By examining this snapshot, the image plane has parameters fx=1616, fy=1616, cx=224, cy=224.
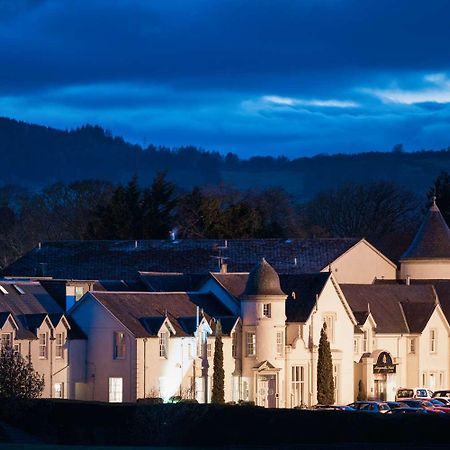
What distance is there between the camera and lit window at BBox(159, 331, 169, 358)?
271 feet

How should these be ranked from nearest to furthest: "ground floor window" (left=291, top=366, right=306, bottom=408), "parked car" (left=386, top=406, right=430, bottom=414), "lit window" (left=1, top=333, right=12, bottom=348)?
"parked car" (left=386, top=406, right=430, bottom=414) < "lit window" (left=1, top=333, right=12, bottom=348) < "ground floor window" (left=291, top=366, right=306, bottom=408)

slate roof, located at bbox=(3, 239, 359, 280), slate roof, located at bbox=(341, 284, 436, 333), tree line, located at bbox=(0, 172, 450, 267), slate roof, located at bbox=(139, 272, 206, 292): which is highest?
tree line, located at bbox=(0, 172, 450, 267)

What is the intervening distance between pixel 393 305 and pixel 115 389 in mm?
24963

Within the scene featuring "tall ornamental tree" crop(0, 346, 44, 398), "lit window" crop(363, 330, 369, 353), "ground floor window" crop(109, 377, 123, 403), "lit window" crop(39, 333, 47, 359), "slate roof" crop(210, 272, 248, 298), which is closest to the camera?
"tall ornamental tree" crop(0, 346, 44, 398)

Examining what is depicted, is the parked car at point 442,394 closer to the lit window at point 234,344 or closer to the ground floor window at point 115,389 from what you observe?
the lit window at point 234,344

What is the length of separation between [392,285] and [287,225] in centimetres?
6140

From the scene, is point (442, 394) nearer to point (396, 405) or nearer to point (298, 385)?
point (298, 385)

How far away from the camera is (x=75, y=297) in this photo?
289 ft

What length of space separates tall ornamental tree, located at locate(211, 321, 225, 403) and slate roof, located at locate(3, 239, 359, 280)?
21003 millimetres

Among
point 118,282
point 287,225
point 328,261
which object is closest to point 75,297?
point 118,282

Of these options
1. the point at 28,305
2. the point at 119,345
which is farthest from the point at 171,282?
the point at 119,345

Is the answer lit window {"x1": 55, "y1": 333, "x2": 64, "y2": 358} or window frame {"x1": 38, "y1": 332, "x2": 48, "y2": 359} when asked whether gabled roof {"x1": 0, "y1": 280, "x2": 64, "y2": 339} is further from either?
lit window {"x1": 55, "y1": 333, "x2": 64, "y2": 358}

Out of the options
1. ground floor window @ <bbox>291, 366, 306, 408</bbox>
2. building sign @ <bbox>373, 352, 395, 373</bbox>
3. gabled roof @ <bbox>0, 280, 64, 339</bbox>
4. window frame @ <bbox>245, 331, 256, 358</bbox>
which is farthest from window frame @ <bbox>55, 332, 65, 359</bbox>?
building sign @ <bbox>373, 352, 395, 373</bbox>

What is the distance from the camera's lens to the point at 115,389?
269 feet
